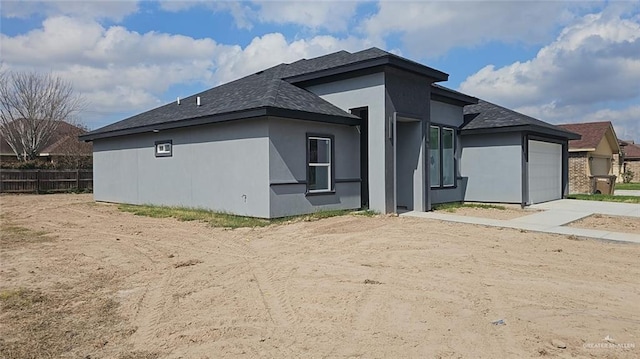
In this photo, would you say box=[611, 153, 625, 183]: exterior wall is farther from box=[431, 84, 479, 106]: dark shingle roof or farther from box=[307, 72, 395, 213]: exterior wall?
box=[307, 72, 395, 213]: exterior wall

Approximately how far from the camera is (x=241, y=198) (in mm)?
12273

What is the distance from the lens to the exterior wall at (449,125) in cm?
1562

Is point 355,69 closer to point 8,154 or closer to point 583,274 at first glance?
point 583,274

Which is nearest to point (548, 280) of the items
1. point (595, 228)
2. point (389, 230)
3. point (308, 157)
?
point (389, 230)

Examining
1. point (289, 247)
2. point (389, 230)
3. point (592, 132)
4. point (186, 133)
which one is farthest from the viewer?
point (592, 132)

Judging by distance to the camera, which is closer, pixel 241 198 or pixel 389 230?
pixel 389 230

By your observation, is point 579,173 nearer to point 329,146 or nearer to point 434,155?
point 434,155

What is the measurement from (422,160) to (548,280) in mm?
8032

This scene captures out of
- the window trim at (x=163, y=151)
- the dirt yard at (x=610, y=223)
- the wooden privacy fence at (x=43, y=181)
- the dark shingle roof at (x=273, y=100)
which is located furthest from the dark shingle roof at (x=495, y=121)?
the wooden privacy fence at (x=43, y=181)

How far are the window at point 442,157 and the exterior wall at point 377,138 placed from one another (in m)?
3.13

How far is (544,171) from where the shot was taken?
706 inches

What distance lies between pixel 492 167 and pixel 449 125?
2.17 meters

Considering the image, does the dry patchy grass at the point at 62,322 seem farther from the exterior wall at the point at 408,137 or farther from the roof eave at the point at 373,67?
the roof eave at the point at 373,67

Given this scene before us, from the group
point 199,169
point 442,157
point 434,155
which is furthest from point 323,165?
point 442,157
